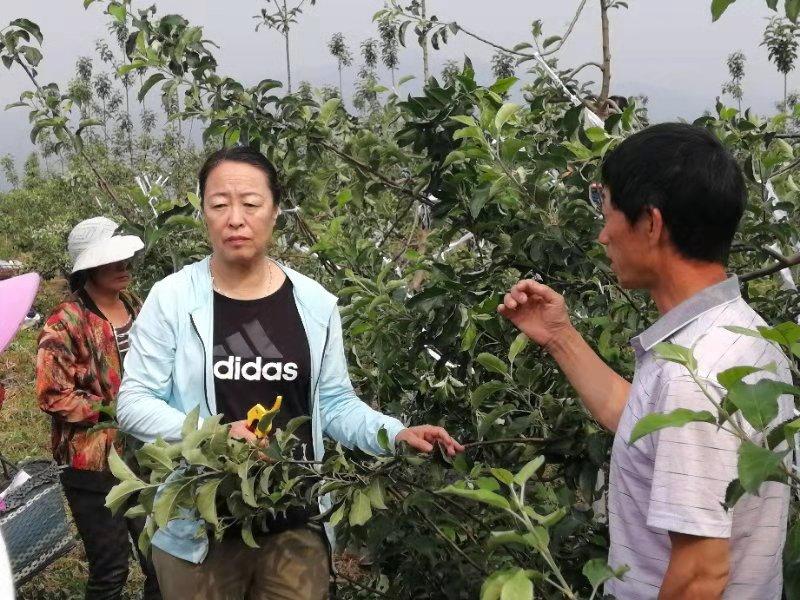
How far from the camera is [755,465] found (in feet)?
2.93

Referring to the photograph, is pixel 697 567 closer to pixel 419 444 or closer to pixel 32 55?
pixel 419 444

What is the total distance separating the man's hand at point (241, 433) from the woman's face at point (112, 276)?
1.55 meters

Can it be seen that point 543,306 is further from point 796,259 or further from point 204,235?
point 204,235

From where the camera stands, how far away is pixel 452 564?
1938mm

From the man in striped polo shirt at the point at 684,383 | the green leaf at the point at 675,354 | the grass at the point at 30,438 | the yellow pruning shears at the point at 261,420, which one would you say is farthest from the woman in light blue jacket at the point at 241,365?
the grass at the point at 30,438

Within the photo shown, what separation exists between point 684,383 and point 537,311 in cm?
49

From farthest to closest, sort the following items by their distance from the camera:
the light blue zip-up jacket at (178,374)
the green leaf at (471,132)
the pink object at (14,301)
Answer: the light blue zip-up jacket at (178,374), the green leaf at (471,132), the pink object at (14,301)

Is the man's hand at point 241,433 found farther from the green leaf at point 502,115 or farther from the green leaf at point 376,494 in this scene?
the green leaf at point 502,115

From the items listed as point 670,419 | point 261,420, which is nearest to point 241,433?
point 261,420

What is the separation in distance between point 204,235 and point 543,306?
1.44 metres

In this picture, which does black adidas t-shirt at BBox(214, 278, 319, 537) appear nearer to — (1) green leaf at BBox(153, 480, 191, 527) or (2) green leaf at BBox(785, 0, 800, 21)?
(1) green leaf at BBox(153, 480, 191, 527)

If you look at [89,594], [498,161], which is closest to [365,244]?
[498,161]

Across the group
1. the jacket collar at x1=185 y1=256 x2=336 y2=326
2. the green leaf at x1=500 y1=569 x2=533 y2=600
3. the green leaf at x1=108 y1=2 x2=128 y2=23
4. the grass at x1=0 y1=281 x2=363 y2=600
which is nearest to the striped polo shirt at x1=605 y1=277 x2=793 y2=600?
the green leaf at x1=500 y1=569 x2=533 y2=600

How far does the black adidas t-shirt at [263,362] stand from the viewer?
1957mm
